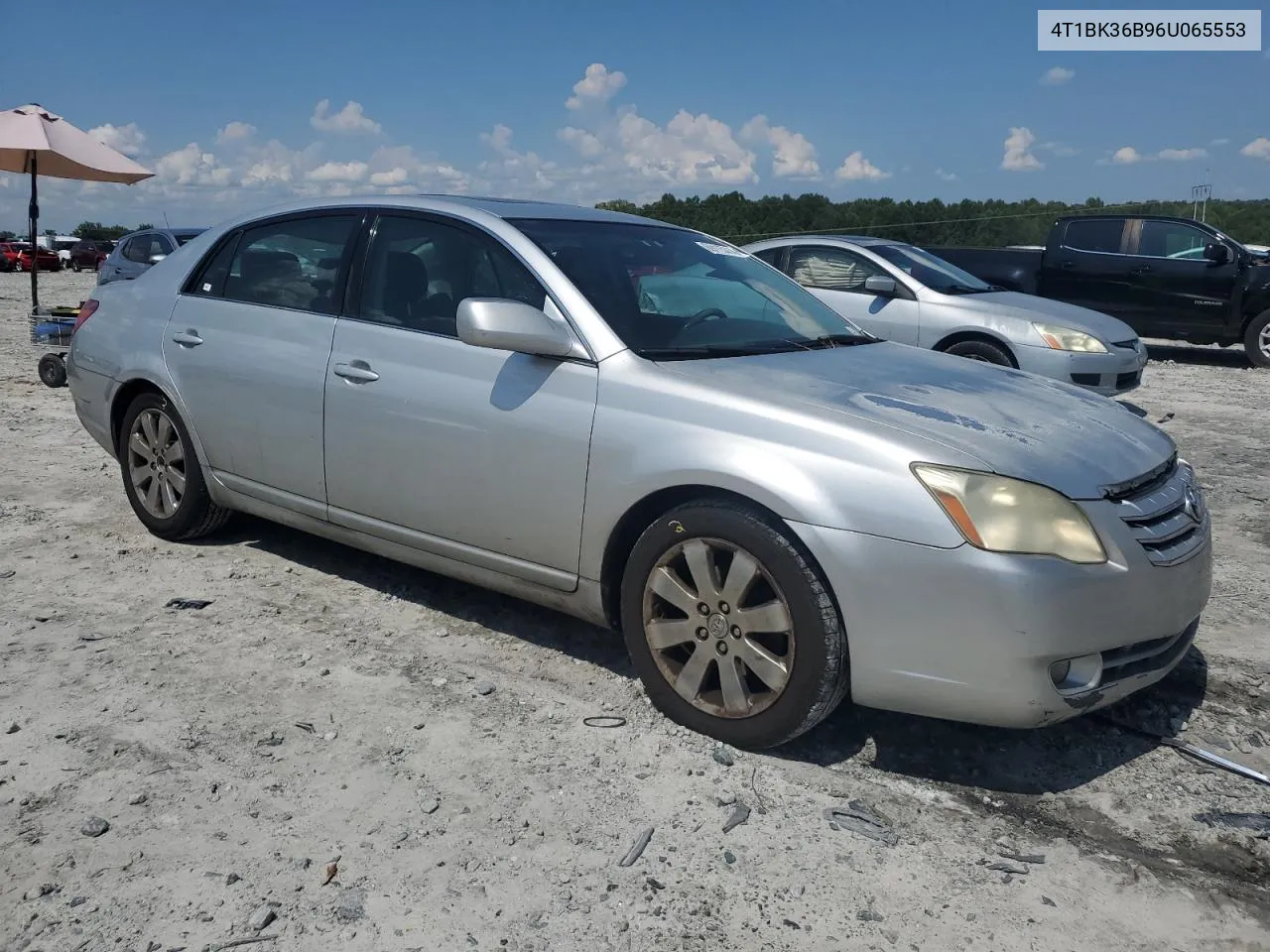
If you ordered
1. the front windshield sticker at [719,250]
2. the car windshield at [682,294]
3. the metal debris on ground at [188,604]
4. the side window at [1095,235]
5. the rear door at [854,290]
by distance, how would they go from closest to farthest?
the car windshield at [682,294] → the metal debris on ground at [188,604] → the front windshield sticker at [719,250] → the rear door at [854,290] → the side window at [1095,235]

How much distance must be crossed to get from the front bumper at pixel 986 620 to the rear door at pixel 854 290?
6.22 meters

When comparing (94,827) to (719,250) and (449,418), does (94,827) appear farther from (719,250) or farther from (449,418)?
(719,250)

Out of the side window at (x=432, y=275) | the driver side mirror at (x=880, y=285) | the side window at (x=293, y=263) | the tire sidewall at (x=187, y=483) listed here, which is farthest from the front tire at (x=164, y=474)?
the driver side mirror at (x=880, y=285)

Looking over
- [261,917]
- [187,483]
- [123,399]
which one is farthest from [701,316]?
[123,399]

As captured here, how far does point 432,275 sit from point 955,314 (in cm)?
599

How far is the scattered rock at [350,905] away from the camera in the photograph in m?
2.46

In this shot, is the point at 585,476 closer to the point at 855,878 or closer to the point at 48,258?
the point at 855,878

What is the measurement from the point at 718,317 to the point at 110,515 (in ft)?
11.9

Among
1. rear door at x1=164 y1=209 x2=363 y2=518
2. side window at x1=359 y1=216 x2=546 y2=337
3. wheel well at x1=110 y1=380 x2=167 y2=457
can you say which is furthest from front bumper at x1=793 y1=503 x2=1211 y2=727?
wheel well at x1=110 y1=380 x2=167 y2=457

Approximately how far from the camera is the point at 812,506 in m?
2.98

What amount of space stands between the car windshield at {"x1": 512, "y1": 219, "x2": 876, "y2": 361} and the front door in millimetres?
216

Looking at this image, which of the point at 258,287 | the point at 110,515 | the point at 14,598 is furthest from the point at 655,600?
the point at 110,515

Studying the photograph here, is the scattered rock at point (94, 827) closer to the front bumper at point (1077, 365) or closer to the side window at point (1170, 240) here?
the front bumper at point (1077, 365)

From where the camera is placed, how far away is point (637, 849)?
108 inches
